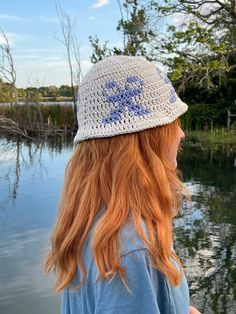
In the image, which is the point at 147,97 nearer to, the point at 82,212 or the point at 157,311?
the point at 82,212

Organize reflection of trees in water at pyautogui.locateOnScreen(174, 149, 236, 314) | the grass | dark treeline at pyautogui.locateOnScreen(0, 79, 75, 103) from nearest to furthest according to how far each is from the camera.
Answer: reflection of trees in water at pyautogui.locateOnScreen(174, 149, 236, 314), the grass, dark treeline at pyautogui.locateOnScreen(0, 79, 75, 103)

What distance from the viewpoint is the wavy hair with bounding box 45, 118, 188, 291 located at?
2.83ft

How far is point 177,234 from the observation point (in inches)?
228

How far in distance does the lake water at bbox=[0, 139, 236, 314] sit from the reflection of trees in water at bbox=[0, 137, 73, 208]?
0.13 feet

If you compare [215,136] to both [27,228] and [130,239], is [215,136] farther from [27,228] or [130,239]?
[130,239]

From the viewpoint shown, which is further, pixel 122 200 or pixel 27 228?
pixel 27 228

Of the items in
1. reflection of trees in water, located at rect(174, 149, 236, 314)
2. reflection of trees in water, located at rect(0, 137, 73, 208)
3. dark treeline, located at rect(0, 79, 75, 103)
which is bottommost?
reflection of trees in water, located at rect(0, 137, 73, 208)

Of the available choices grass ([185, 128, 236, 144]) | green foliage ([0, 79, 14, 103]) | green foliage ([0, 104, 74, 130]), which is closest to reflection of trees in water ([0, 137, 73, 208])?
green foliage ([0, 104, 74, 130])

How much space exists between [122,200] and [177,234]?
16.5ft

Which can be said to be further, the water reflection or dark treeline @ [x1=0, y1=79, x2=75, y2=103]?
dark treeline @ [x1=0, y1=79, x2=75, y2=103]

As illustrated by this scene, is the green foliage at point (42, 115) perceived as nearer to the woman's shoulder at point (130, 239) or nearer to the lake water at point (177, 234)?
the lake water at point (177, 234)

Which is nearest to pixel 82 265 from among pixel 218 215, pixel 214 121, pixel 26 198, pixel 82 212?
pixel 82 212

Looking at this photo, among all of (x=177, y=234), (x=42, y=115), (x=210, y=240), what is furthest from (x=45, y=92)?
(x=210, y=240)

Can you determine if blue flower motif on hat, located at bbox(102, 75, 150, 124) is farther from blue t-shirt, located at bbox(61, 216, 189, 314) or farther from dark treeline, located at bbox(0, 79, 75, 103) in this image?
dark treeline, located at bbox(0, 79, 75, 103)
